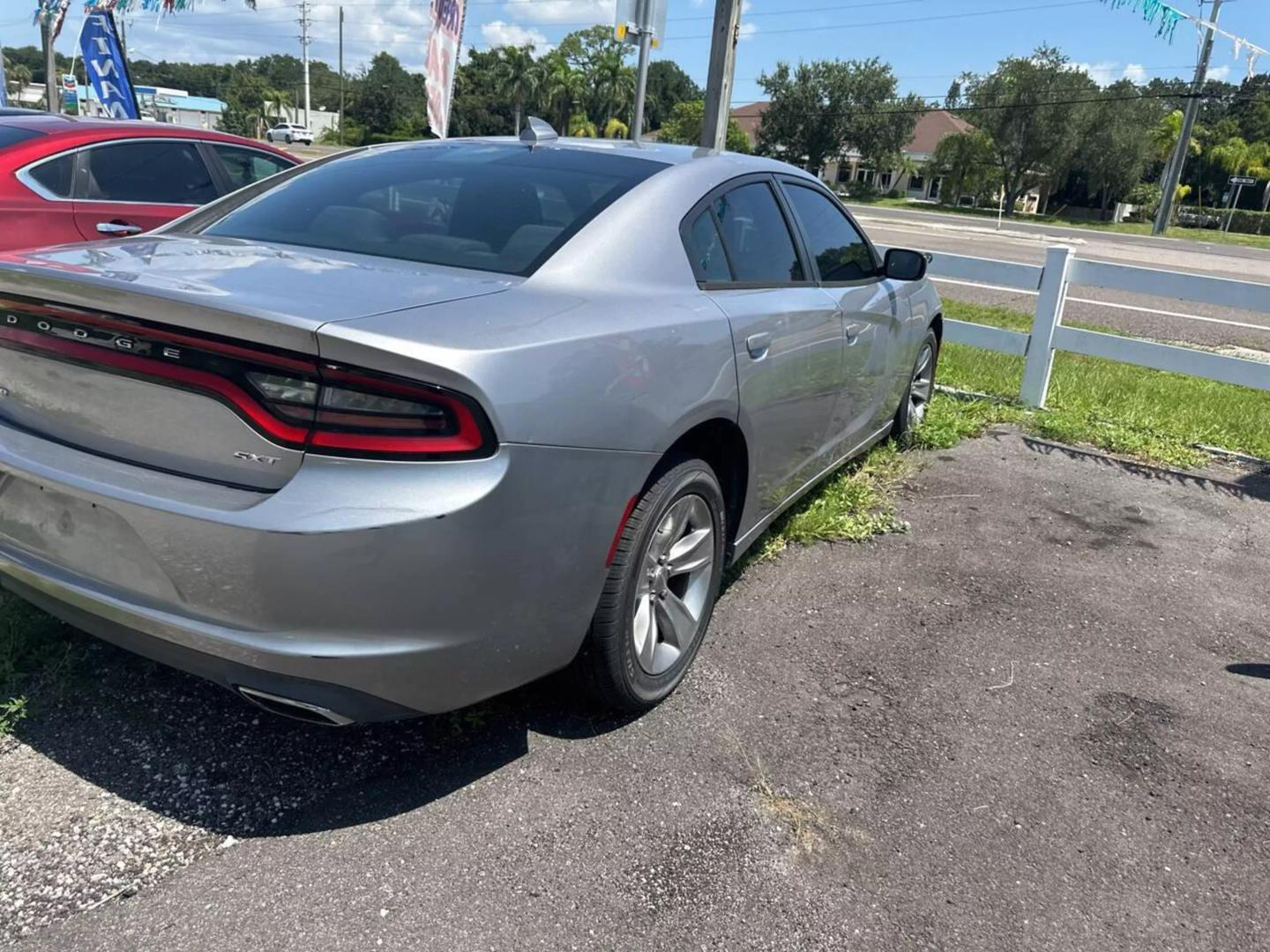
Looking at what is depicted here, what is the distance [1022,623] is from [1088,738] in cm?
81

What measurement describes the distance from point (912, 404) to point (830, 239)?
6.63ft

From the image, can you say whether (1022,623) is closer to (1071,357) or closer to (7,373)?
(7,373)

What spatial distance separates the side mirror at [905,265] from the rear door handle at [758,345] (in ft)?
4.94

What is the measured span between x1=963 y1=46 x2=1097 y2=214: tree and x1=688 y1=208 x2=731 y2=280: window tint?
62373 millimetres

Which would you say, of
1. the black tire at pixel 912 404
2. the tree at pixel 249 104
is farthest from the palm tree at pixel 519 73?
the black tire at pixel 912 404

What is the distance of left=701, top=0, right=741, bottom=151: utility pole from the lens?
7.91 m

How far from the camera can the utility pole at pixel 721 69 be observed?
7.91 metres

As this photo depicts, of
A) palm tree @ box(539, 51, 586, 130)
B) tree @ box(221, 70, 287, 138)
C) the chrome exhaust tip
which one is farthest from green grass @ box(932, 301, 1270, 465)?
tree @ box(221, 70, 287, 138)

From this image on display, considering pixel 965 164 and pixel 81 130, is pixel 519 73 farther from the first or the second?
pixel 81 130

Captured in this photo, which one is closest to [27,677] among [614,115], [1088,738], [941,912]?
[941,912]

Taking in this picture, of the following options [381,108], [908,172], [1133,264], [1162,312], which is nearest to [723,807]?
[1162,312]

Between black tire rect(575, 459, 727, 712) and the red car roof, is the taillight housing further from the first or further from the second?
the red car roof

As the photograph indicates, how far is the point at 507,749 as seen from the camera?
2.74 meters

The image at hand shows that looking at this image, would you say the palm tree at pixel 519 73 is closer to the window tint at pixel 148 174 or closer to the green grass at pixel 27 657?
the window tint at pixel 148 174
